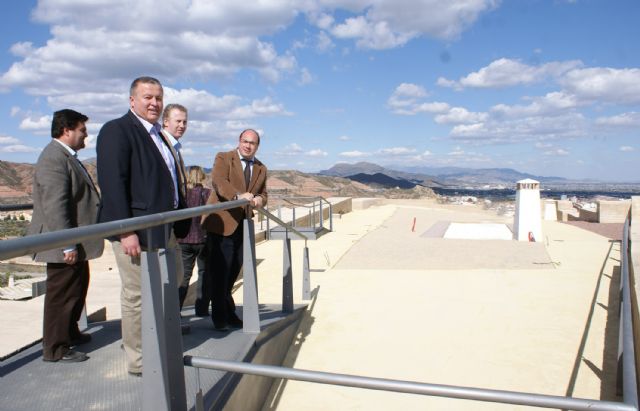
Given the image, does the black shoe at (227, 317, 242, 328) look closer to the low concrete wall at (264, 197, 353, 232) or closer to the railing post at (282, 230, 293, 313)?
the railing post at (282, 230, 293, 313)

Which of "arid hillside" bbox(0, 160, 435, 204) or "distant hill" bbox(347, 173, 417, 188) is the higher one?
"arid hillside" bbox(0, 160, 435, 204)

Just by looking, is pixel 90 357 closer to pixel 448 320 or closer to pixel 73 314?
pixel 73 314

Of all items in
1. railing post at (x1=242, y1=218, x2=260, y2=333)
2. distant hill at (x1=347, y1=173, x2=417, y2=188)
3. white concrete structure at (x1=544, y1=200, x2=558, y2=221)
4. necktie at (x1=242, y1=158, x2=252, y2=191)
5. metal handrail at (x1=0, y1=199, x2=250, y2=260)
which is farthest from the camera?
distant hill at (x1=347, y1=173, x2=417, y2=188)

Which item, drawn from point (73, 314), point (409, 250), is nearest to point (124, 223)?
point (73, 314)

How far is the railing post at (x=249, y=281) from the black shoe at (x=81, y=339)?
1.00m

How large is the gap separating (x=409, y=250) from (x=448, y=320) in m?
5.12

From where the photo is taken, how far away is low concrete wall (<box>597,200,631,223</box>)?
Answer: 20688 millimetres

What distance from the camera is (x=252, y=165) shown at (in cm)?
430

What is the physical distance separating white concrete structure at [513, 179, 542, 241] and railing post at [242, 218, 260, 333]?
1090 cm

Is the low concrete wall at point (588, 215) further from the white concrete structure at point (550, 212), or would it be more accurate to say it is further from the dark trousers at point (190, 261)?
the dark trousers at point (190, 261)

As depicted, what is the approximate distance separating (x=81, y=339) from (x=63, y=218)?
0.85 metres

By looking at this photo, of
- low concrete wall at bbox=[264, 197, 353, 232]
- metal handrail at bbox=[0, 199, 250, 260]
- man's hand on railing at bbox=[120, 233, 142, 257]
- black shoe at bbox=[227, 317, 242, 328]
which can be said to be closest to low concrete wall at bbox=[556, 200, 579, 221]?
low concrete wall at bbox=[264, 197, 353, 232]

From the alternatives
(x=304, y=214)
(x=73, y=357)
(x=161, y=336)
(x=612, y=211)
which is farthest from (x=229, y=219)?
(x=612, y=211)

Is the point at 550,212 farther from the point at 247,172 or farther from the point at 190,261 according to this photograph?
the point at 247,172
